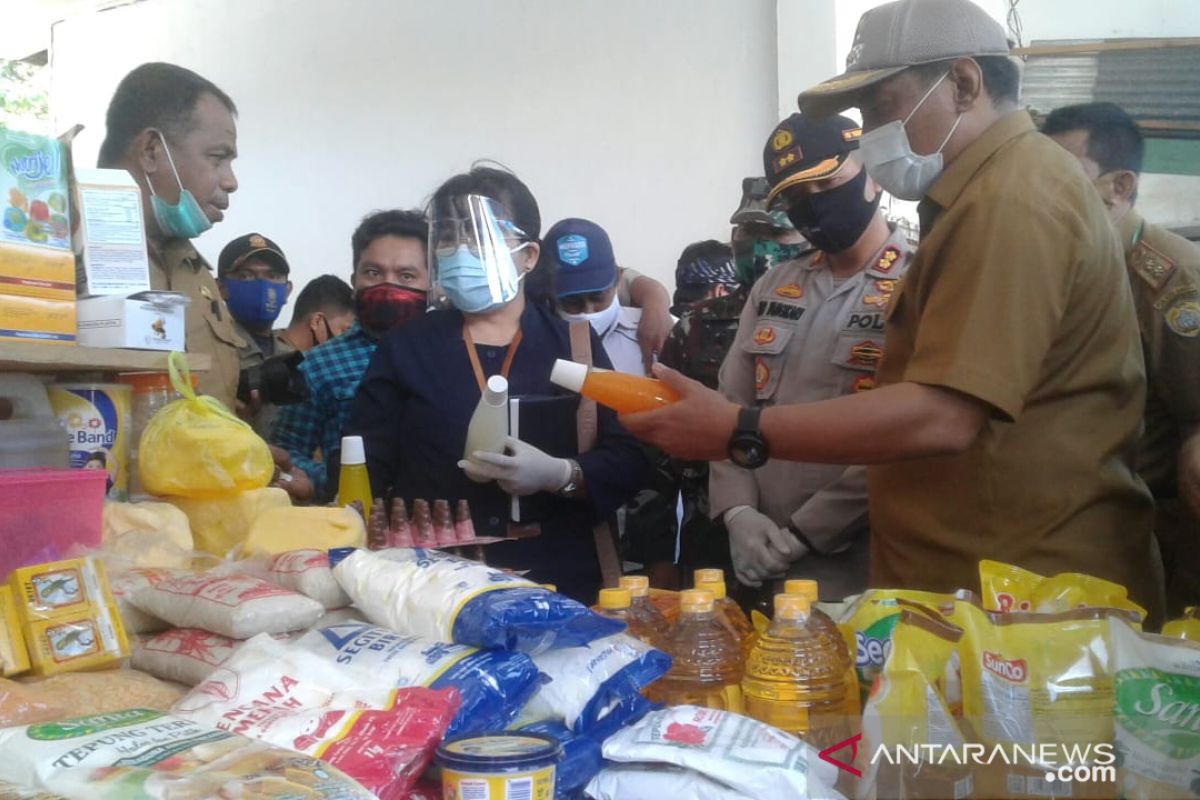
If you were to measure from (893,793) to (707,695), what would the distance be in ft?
1.04

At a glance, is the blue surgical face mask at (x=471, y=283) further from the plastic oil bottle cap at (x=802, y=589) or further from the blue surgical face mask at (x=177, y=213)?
the plastic oil bottle cap at (x=802, y=589)

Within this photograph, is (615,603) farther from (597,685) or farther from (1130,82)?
(1130,82)

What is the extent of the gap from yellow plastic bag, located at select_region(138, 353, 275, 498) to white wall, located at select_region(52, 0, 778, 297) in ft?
12.0

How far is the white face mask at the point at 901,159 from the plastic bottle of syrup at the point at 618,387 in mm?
523

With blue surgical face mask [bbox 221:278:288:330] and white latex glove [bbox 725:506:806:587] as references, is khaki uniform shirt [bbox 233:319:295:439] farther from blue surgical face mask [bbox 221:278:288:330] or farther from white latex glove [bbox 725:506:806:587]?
white latex glove [bbox 725:506:806:587]

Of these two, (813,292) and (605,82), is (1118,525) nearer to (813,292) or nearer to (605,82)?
(813,292)

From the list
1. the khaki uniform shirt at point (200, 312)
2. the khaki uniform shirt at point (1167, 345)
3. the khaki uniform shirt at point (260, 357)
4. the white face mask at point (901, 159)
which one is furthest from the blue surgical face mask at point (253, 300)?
the khaki uniform shirt at point (1167, 345)

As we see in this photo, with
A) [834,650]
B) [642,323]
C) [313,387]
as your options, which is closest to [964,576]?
[834,650]

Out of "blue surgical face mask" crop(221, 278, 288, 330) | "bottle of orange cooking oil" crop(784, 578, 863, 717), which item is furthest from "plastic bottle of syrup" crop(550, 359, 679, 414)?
"blue surgical face mask" crop(221, 278, 288, 330)

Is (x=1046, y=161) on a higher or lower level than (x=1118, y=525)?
higher

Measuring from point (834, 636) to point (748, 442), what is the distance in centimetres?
39

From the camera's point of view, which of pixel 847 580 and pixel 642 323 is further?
pixel 642 323

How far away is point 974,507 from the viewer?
1605 millimetres

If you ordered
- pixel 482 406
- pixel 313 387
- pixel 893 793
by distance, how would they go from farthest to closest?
pixel 313 387
pixel 482 406
pixel 893 793
